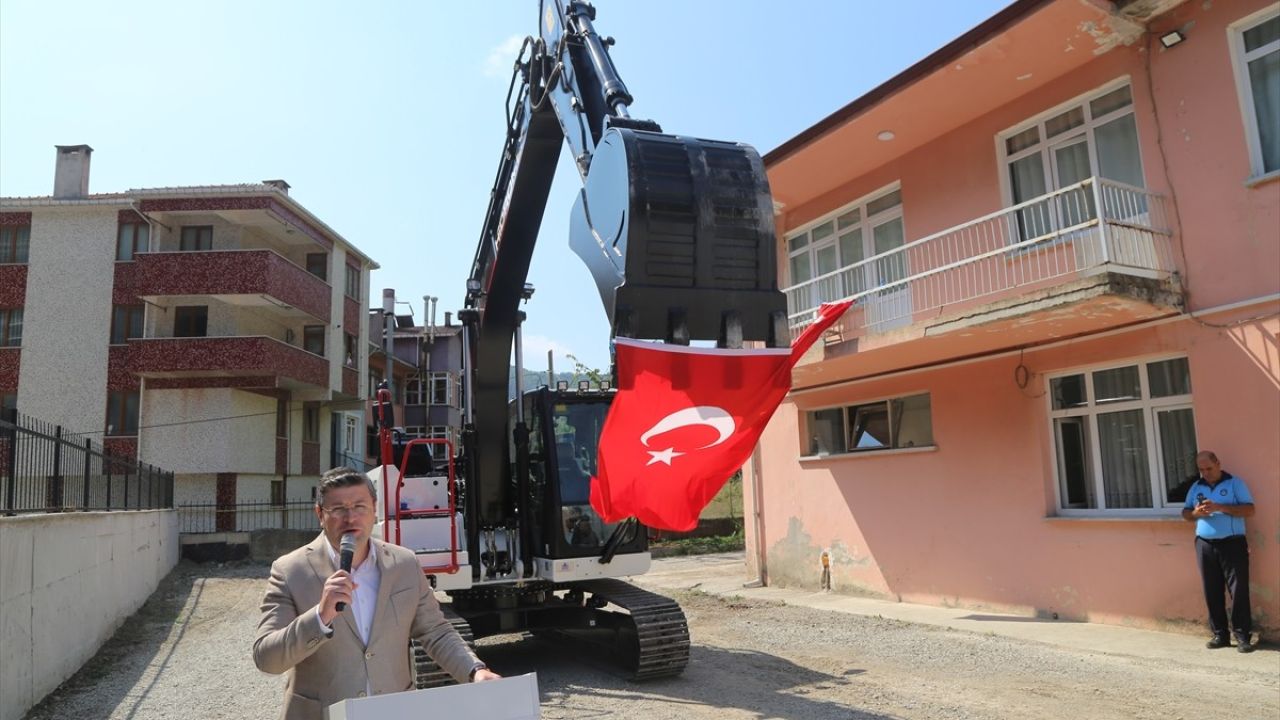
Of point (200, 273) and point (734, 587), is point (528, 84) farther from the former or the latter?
point (200, 273)

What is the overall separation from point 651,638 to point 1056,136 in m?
8.40

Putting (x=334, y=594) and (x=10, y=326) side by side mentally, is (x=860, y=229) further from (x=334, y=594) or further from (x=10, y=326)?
(x=10, y=326)

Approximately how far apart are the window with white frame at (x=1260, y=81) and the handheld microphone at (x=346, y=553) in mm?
10104

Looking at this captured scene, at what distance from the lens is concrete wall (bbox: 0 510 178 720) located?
287 inches

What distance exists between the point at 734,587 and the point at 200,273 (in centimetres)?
2149

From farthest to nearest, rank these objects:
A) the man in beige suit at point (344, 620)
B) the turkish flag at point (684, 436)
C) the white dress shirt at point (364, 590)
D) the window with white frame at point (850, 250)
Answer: the window with white frame at point (850, 250)
the turkish flag at point (684, 436)
the white dress shirt at point (364, 590)
the man in beige suit at point (344, 620)

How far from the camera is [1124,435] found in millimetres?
10875

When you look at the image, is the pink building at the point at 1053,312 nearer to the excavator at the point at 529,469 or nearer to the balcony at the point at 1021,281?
the balcony at the point at 1021,281

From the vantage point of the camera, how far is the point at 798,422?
52.4ft

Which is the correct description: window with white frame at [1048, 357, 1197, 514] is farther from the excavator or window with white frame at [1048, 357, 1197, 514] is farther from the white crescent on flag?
the white crescent on flag

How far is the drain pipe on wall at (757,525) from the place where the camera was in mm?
16547

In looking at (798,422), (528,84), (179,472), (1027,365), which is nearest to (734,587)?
(798,422)

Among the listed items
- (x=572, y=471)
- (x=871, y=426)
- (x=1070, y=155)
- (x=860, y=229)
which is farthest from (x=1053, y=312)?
(x=572, y=471)

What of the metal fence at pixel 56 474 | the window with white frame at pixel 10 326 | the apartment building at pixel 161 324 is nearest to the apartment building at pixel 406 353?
the apartment building at pixel 161 324
